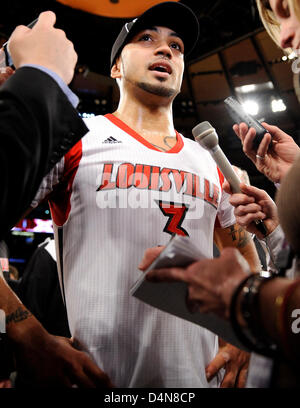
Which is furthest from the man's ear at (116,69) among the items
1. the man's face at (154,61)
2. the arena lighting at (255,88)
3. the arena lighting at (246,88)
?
the arena lighting at (246,88)

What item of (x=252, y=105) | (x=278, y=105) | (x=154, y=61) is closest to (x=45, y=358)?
(x=154, y=61)

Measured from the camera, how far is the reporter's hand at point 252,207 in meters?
1.25

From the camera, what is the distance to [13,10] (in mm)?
6113

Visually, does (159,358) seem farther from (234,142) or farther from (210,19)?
(234,142)

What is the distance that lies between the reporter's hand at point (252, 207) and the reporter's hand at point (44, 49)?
70cm

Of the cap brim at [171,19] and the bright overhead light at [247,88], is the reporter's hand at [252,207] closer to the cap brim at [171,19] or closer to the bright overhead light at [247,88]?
the cap brim at [171,19]

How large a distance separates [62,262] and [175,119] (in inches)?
348

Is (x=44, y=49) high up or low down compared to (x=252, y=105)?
down

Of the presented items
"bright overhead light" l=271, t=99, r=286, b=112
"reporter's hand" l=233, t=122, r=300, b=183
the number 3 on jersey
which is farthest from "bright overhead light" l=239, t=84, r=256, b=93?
the number 3 on jersey

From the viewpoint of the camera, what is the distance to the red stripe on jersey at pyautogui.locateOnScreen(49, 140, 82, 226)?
4.10ft

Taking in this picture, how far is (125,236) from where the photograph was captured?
118 cm

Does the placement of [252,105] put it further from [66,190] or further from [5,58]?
[5,58]

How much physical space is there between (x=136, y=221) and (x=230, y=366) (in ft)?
1.86

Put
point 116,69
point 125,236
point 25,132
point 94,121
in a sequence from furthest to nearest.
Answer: point 116,69, point 94,121, point 125,236, point 25,132
